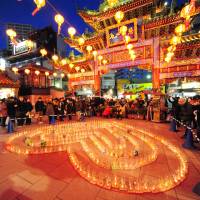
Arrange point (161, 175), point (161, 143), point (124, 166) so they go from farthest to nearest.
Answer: point (161, 143) → point (124, 166) → point (161, 175)

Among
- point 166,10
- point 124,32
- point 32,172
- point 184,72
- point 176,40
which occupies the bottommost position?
point 32,172

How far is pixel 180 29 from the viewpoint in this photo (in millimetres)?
10688

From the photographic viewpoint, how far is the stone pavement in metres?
2.99

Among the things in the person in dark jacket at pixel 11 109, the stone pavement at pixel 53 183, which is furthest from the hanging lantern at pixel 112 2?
the stone pavement at pixel 53 183

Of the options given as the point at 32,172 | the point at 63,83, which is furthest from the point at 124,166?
the point at 63,83

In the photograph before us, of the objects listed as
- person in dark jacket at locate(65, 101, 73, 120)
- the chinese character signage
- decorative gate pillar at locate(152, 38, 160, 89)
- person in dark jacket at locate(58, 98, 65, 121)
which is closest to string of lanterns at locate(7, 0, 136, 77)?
the chinese character signage

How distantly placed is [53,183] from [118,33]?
48.6 feet

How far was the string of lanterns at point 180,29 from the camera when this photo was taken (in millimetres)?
8638

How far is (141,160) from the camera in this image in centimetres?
455

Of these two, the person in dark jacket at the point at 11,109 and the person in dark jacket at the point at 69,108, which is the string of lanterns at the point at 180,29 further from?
the person in dark jacket at the point at 11,109

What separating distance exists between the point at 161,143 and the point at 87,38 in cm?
1415

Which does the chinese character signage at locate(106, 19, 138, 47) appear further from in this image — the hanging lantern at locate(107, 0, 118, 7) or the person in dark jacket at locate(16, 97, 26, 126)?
the person in dark jacket at locate(16, 97, 26, 126)

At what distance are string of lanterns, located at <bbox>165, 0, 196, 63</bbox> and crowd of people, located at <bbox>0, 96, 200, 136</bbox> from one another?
396 centimetres

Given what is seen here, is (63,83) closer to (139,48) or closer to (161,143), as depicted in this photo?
(139,48)
